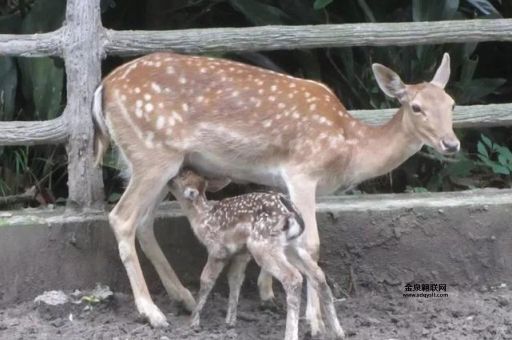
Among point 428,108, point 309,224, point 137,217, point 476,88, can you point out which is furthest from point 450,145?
point 476,88

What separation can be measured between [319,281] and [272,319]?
65 centimetres

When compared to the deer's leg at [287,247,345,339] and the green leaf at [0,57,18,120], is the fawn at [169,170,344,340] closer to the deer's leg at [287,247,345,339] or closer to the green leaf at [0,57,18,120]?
the deer's leg at [287,247,345,339]

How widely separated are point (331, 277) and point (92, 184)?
1.51 meters

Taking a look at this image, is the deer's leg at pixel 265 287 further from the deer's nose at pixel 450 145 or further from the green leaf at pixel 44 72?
the green leaf at pixel 44 72

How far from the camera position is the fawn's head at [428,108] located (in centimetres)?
620

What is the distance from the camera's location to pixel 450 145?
6117 millimetres

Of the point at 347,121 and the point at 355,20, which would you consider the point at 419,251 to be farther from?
the point at 355,20

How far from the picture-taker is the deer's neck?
21.2ft

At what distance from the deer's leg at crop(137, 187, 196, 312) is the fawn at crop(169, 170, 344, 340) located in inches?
11.0

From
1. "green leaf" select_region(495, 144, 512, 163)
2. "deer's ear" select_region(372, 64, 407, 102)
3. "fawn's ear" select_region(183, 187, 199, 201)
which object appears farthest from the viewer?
"green leaf" select_region(495, 144, 512, 163)

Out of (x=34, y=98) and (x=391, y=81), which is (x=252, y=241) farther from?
(x=34, y=98)

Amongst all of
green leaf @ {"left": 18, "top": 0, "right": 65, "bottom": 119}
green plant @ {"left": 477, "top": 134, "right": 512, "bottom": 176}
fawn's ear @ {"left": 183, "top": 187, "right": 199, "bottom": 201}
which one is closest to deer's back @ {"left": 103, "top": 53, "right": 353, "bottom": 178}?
fawn's ear @ {"left": 183, "top": 187, "right": 199, "bottom": 201}

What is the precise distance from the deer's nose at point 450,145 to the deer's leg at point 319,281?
0.93 m

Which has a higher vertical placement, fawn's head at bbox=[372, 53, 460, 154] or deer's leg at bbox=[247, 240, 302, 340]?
fawn's head at bbox=[372, 53, 460, 154]
